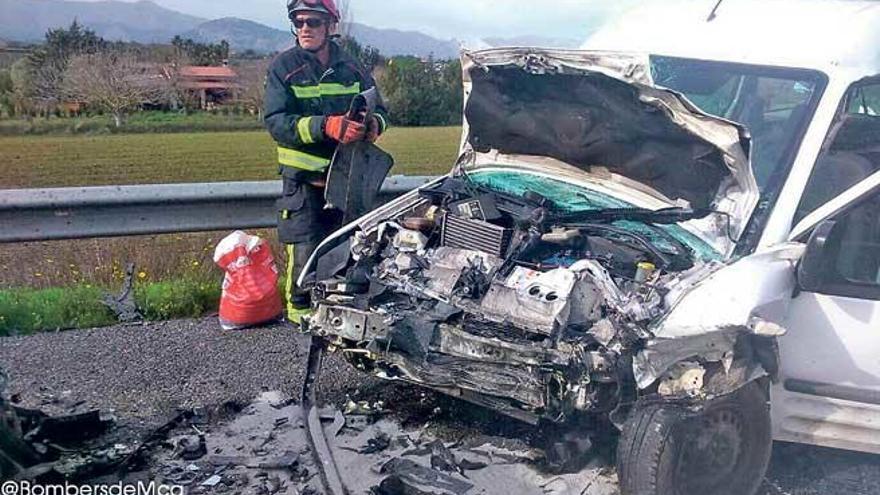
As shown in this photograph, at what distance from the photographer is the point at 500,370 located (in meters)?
3.19

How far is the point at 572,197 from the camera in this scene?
4.00 meters

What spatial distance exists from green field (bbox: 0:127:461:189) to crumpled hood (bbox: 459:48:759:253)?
10060 mm

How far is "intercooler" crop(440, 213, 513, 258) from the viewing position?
371 centimetres

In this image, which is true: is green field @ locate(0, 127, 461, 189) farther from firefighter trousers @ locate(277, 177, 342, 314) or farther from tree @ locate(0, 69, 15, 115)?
firefighter trousers @ locate(277, 177, 342, 314)

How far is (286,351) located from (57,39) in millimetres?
21367

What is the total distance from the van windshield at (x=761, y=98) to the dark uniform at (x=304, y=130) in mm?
1699

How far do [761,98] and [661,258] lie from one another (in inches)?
39.6

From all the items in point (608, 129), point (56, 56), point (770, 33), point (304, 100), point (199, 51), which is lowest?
point (56, 56)

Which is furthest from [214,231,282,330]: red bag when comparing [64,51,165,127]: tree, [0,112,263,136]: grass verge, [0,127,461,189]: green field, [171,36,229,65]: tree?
[0,112,263,136]: grass verge

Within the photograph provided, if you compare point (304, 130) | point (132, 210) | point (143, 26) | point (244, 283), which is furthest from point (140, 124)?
point (304, 130)

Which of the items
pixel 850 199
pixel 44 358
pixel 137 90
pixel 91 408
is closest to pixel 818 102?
pixel 850 199

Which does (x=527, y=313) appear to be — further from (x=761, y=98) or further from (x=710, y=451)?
(x=761, y=98)

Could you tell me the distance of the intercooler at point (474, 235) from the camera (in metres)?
3.71

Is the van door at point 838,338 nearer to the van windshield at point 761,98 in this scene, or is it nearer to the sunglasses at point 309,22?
the van windshield at point 761,98
